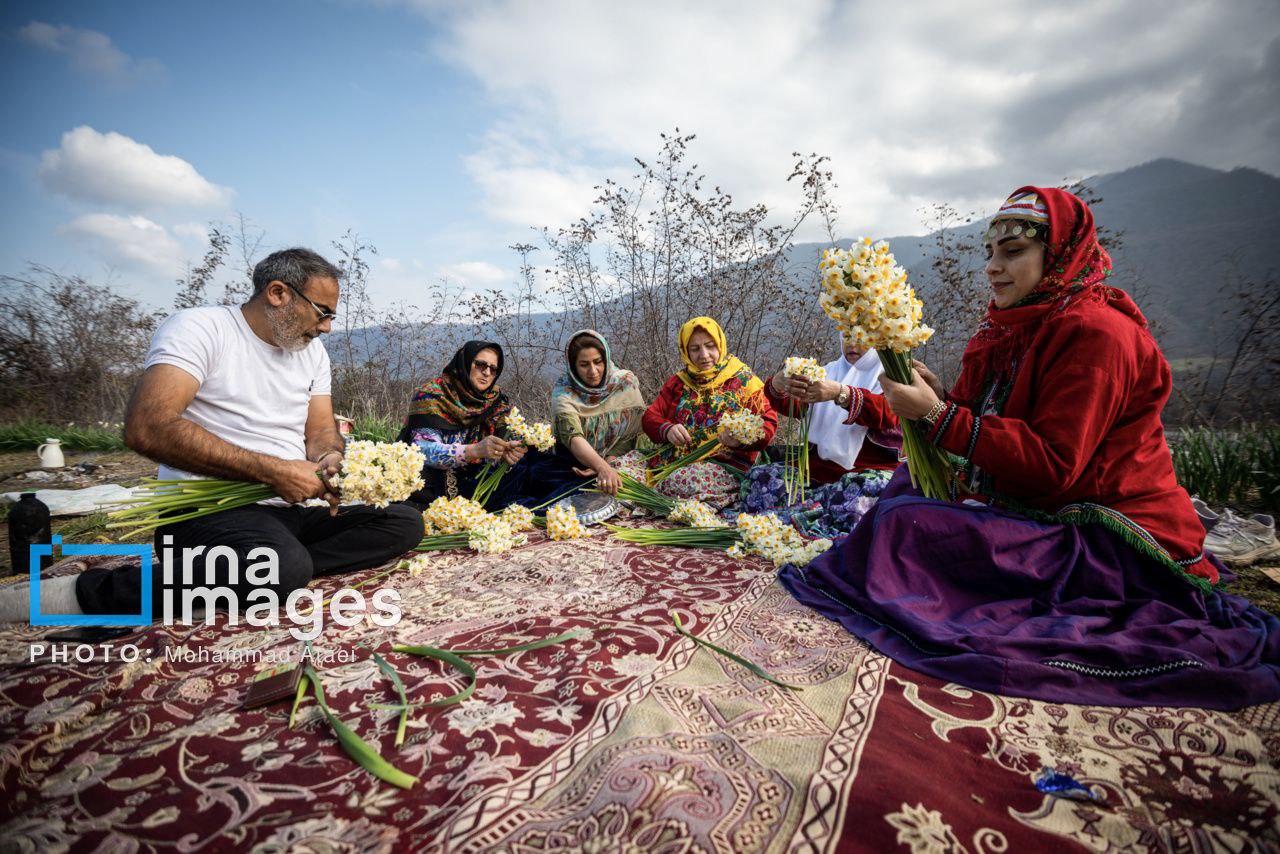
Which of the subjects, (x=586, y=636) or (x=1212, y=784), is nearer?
(x=1212, y=784)

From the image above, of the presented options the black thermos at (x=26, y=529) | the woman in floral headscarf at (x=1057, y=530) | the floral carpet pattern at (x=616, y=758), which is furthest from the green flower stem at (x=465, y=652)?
the black thermos at (x=26, y=529)

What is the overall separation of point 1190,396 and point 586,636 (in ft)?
25.9

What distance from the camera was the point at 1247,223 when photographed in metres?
33.5

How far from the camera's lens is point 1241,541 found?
2.79 m

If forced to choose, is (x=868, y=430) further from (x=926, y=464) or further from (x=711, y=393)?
(x=926, y=464)

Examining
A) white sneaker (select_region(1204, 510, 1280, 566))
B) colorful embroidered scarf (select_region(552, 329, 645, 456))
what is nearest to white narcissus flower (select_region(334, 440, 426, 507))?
colorful embroidered scarf (select_region(552, 329, 645, 456))

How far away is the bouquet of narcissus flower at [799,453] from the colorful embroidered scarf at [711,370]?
0.73 m

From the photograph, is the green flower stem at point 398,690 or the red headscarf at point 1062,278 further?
the red headscarf at point 1062,278

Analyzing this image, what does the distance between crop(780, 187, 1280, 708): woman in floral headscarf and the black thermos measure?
13.5 feet

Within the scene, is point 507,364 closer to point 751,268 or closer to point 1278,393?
point 751,268

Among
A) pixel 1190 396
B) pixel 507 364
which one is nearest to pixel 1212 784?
pixel 1190 396

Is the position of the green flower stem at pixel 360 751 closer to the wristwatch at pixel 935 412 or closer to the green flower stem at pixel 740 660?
the green flower stem at pixel 740 660

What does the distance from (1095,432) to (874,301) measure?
846mm

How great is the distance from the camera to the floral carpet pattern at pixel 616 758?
1.09 metres
